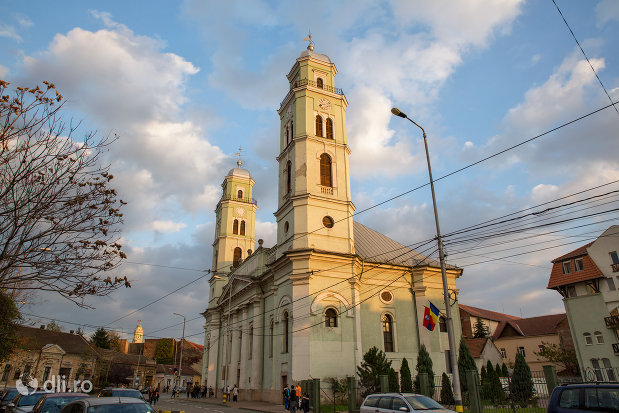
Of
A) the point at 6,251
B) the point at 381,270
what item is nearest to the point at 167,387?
the point at 381,270

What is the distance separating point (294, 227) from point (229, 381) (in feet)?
65.5

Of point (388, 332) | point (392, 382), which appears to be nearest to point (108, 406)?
point (392, 382)

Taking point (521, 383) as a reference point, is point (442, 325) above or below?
above

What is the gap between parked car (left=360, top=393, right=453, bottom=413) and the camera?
504 inches

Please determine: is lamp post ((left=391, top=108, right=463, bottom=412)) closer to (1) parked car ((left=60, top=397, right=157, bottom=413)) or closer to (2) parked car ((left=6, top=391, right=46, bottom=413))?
(1) parked car ((left=60, top=397, right=157, bottom=413))

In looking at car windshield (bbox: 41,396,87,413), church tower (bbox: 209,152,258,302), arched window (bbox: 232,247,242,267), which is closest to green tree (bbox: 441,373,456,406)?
car windshield (bbox: 41,396,87,413)

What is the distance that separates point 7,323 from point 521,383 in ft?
80.9

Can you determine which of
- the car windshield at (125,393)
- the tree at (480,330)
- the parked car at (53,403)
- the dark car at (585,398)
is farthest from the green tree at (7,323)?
the tree at (480,330)

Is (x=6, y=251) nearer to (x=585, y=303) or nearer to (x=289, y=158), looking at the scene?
(x=289, y=158)

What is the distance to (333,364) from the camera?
2808 cm

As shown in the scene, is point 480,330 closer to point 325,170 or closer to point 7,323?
point 325,170

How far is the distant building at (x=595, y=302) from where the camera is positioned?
108 ft

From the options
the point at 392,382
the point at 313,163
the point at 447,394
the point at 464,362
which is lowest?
the point at 447,394

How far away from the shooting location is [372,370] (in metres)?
26.0
